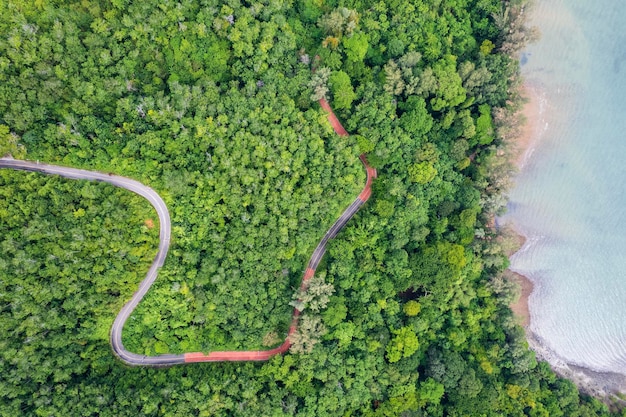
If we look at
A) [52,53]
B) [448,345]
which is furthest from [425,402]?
[52,53]

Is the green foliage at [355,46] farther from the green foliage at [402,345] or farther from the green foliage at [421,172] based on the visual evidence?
the green foliage at [402,345]

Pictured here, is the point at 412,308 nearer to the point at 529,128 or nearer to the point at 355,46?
the point at 529,128

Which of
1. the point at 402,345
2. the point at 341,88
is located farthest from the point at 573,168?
the point at 341,88

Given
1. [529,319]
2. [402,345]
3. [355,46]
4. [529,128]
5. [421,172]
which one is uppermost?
[355,46]

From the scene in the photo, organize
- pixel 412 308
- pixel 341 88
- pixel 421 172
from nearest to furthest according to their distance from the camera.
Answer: pixel 341 88, pixel 421 172, pixel 412 308

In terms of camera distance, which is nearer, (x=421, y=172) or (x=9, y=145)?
(x=9, y=145)

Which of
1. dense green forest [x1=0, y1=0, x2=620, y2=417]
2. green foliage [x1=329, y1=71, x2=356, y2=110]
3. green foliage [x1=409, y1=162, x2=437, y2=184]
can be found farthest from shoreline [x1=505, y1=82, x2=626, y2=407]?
green foliage [x1=329, y1=71, x2=356, y2=110]

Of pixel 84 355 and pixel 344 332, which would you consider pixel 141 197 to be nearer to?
pixel 84 355
